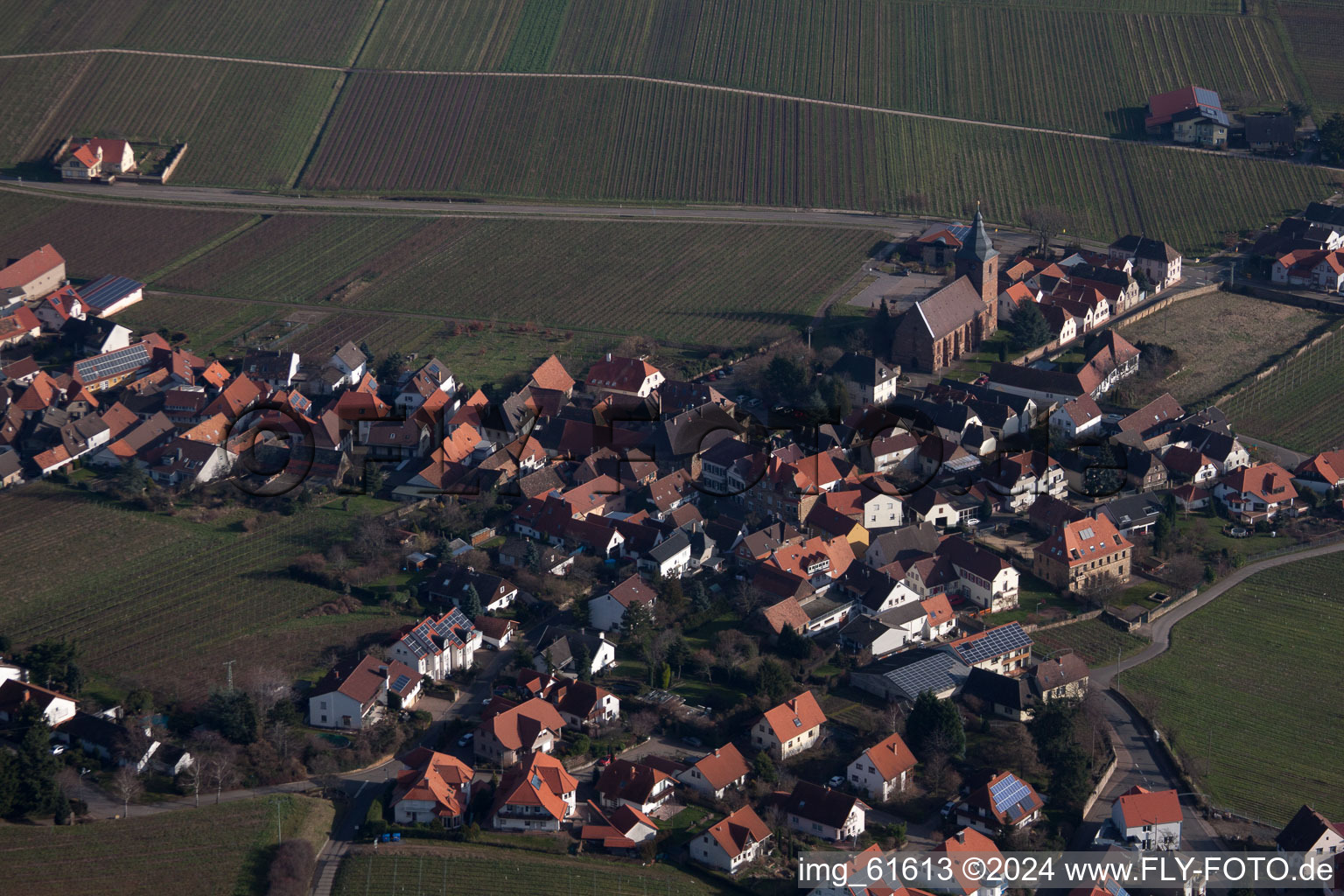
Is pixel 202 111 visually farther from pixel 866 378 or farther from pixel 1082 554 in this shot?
pixel 1082 554

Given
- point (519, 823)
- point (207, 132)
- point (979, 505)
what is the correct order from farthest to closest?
point (207, 132) < point (979, 505) < point (519, 823)

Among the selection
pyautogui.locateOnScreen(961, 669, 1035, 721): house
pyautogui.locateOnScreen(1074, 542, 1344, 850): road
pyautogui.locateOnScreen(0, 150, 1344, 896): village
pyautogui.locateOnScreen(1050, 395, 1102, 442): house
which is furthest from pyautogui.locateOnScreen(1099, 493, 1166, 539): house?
pyautogui.locateOnScreen(961, 669, 1035, 721): house

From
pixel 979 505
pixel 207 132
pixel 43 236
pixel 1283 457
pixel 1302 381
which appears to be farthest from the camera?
pixel 207 132

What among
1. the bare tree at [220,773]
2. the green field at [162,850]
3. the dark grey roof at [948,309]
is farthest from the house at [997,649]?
the dark grey roof at [948,309]

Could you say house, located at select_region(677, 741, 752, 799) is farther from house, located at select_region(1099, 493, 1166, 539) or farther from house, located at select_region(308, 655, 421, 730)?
house, located at select_region(1099, 493, 1166, 539)

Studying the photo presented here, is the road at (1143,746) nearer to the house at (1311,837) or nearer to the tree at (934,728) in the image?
the house at (1311,837)

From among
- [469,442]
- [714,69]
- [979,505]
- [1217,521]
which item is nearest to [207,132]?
[714,69]

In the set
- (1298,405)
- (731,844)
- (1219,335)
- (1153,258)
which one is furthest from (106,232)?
(731,844)

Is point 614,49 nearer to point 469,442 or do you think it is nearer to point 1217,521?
point 469,442
